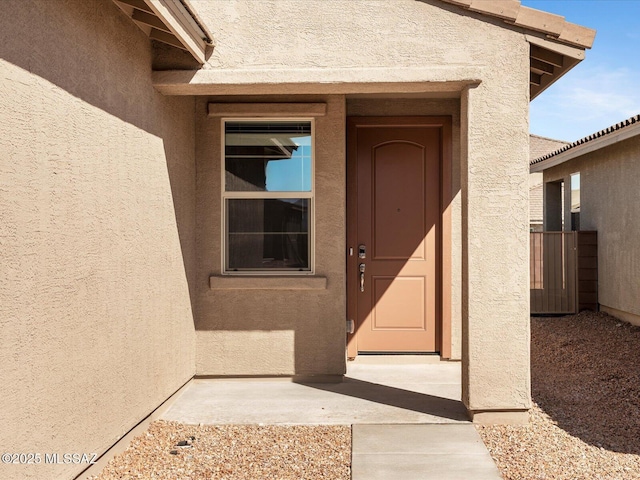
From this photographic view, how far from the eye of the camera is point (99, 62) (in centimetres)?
410

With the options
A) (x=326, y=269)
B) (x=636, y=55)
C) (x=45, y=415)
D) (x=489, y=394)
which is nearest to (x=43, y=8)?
(x=45, y=415)

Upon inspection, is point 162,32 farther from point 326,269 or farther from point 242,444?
point 242,444

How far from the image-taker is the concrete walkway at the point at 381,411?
4289mm

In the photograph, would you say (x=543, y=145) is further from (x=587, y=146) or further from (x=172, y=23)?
(x=172, y=23)

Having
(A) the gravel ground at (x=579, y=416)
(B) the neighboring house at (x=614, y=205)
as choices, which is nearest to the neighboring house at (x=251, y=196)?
(A) the gravel ground at (x=579, y=416)

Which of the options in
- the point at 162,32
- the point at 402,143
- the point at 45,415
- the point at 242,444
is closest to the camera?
the point at 45,415

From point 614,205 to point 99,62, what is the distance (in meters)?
9.43

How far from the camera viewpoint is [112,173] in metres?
4.25

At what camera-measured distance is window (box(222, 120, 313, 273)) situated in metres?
6.47

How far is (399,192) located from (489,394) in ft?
10.3

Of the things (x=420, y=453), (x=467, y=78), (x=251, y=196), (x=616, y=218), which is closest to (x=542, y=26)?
(x=467, y=78)

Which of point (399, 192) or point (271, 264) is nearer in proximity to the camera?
point (271, 264)

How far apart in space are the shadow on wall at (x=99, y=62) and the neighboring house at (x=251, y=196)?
Result: 20 mm

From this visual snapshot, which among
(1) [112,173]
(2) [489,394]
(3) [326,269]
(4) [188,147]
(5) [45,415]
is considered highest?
(4) [188,147]
